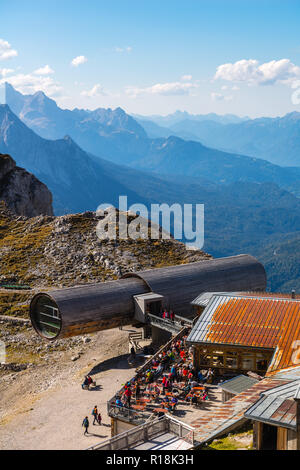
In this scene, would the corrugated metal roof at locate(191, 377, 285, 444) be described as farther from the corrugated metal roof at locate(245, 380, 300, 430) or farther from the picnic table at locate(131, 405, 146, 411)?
the picnic table at locate(131, 405, 146, 411)

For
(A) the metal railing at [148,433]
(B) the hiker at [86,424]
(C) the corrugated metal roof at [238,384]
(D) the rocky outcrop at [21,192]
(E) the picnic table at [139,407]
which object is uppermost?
(D) the rocky outcrop at [21,192]

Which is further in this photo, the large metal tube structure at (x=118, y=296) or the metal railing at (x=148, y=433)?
the large metal tube structure at (x=118, y=296)

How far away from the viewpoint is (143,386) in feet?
134

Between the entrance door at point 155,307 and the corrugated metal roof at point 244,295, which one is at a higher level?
the corrugated metal roof at point 244,295

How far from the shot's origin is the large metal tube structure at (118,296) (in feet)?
170

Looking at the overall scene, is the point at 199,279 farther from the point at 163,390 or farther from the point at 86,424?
the point at 86,424

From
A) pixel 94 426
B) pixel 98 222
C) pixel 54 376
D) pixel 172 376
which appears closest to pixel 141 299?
Answer: pixel 54 376

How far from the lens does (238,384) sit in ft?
119

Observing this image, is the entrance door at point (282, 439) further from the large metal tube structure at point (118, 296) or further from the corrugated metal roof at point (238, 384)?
the large metal tube structure at point (118, 296)

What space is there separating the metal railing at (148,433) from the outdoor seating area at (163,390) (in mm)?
4259

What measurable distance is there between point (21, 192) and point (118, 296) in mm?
76930

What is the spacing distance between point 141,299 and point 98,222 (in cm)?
4030

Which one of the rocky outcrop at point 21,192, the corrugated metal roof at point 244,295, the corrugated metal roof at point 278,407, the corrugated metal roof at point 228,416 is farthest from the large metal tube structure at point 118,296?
the rocky outcrop at point 21,192

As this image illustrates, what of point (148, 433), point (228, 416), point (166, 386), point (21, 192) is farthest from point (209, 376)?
point (21, 192)
